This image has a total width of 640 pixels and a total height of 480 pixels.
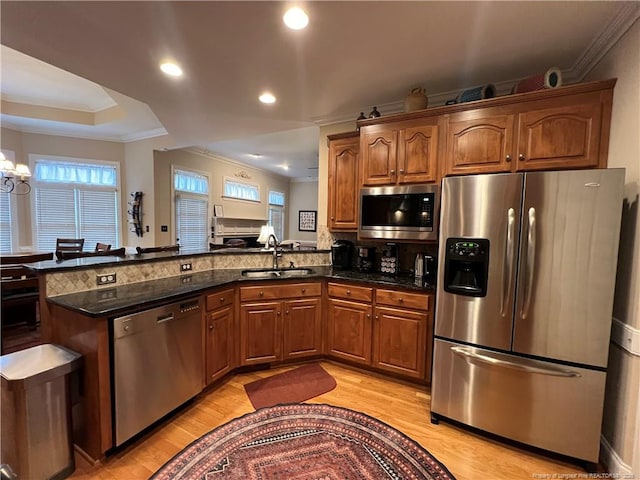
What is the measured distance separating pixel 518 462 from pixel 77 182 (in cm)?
706

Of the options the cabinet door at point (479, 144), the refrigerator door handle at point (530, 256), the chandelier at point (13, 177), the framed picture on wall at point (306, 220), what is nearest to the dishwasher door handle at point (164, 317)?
the refrigerator door handle at point (530, 256)

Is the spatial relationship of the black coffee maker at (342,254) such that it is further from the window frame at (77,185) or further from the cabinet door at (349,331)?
the window frame at (77,185)

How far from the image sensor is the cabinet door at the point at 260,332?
104 inches

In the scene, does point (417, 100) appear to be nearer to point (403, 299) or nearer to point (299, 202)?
point (403, 299)

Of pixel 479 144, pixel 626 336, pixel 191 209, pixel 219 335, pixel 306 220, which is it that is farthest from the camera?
pixel 306 220

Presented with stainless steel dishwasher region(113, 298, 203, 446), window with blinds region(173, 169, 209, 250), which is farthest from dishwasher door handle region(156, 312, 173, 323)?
window with blinds region(173, 169, 209, 250)

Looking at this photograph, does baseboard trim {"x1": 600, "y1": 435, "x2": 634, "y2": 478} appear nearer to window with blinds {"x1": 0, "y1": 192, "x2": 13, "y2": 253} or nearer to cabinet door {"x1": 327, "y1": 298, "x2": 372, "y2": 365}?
cabinet door {"x1": 327, "y1": 298, "x2": 372, "y2": 365}

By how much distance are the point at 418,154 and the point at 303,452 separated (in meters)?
2.48

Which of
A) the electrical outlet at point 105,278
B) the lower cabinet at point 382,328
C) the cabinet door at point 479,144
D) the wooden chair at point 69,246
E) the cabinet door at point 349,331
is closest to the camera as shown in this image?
the electrical outlet at point 105,278

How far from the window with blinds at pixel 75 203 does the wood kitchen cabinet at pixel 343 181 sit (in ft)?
15.4

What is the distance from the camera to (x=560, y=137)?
203cm

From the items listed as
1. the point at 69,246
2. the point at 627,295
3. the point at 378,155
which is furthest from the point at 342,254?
the point at 69,246

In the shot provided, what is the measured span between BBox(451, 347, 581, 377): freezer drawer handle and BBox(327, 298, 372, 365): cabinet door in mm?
856

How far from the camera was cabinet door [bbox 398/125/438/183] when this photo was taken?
249 centimetres
